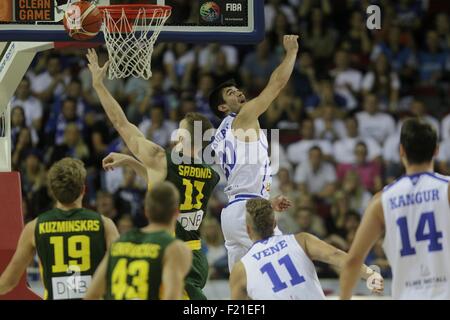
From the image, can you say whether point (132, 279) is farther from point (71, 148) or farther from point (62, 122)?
point (62, 122)

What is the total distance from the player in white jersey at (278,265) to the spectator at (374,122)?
31.2 feet

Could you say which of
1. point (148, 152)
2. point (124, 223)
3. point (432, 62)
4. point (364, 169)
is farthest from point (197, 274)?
point (432, 62)

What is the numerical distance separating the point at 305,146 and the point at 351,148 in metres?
0.72

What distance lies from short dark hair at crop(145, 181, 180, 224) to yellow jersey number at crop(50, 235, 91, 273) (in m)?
1.01

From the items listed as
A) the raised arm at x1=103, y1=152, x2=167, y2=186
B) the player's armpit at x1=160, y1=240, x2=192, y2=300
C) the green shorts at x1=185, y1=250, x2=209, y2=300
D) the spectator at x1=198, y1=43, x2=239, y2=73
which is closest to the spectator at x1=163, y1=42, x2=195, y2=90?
the spectator at x1=198, y1=43, x2=239, y2=73

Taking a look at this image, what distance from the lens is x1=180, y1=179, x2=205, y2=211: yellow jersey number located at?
11.0 m

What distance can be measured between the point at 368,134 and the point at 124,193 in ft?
13.6

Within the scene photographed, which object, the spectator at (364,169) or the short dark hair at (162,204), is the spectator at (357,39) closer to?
the spectator at (364,169)

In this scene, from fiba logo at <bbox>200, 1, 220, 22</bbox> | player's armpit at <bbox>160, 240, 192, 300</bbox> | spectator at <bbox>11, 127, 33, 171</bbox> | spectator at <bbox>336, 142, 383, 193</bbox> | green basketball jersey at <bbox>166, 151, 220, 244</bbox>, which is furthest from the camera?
spectator at <bbox>336, 142, 383, 193</bbox>

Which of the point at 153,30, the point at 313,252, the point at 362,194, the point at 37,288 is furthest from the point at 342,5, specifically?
the point at 313,252

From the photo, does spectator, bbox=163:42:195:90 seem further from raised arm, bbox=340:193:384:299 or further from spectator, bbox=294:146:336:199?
raised arm, bbox=340:193:384:299

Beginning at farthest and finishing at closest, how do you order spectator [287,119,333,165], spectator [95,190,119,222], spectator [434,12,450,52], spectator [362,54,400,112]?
1. spectator [434,12,450,52]
2. spectator [362,54,400,112]
3. spectator [287,119,333,165]
4. spectator [95,190,119,222]

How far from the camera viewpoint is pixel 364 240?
320 inches

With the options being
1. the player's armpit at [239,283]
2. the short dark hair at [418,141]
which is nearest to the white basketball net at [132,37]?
the player's armpit at [239,283]
